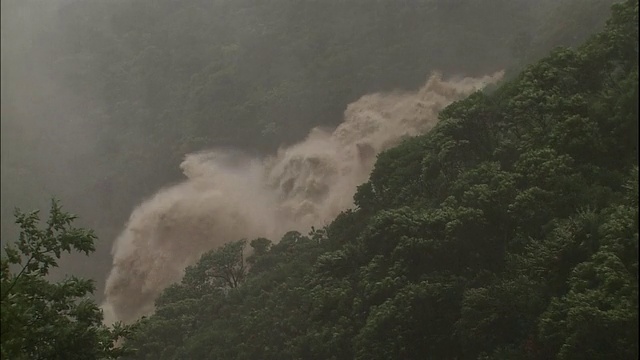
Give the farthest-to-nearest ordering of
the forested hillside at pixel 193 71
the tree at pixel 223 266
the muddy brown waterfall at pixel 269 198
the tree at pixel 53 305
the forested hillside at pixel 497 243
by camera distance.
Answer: the forested hillside at pixel 193 71 < the muddy brown waterfall at pixel 269 198 < the tree at pixel 223 266 < the forested hillside at pixel 497 243 < the tree at pixel 53 305

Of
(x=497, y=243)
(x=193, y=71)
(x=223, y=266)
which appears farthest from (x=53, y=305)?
(x=193, y=71)

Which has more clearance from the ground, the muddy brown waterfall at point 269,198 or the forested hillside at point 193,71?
the forested hillside at point 193,71

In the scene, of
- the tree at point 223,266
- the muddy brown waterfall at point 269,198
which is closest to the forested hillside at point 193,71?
the muddy brown waterfall at point 269,198

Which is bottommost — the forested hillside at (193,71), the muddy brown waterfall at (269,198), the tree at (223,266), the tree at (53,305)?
the tree at (53,305)

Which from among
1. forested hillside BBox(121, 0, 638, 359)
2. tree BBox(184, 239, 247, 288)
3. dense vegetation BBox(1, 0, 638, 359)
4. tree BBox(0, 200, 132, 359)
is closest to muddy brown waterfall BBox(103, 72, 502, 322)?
tree BBox(184, 239, 247, 288)

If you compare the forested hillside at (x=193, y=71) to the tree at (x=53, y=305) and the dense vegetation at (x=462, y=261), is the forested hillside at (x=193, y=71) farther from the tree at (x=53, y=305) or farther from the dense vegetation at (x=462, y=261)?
the tree at (x=53, y=305)

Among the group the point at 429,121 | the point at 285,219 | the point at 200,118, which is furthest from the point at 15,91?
the point at 429,121

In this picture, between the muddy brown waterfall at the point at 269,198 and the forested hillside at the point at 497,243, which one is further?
the muddy brown waterfall at the point at 269,198
